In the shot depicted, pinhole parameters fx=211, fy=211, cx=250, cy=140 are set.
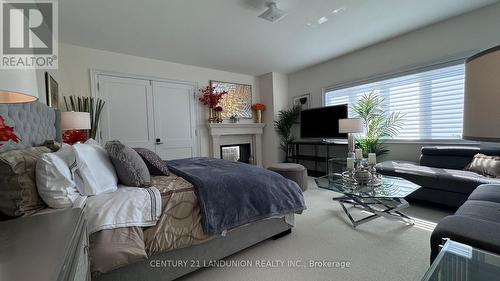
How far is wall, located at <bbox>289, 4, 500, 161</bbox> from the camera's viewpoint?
2.79m

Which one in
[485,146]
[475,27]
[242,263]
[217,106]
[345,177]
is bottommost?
[242,263]

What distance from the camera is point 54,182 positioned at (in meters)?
1.16

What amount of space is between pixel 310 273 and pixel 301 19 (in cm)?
291

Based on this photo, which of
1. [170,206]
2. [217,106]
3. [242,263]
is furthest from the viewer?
[217,106]

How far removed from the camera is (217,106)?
187 inches

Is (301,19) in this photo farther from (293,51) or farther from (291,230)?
(291,230)

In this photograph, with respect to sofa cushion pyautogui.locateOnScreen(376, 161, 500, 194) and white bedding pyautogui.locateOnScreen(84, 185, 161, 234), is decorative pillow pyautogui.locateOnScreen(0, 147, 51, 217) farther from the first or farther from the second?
sofa cushion pyautogui.locateOnScreen(376, 161, 500, 194)

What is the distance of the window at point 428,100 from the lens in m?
3.06

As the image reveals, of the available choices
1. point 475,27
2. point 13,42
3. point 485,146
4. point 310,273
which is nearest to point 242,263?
point 310,273

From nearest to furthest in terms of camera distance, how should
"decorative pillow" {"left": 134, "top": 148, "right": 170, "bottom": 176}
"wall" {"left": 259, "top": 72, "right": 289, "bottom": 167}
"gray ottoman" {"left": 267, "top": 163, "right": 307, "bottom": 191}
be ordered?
"decorative pillow" {"left": 134, "top": 148, "right": 170, "bottom": 176}, "gray ottoman" {"left": 267, "top": 163, "right": 307, "bottom": 191}, "wall" {"left": 259, "top": 72, "right": 289, "bottom": 167}

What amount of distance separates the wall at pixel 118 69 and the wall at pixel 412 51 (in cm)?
235

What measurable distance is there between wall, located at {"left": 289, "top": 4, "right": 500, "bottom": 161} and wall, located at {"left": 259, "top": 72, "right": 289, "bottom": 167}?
2.58 feet

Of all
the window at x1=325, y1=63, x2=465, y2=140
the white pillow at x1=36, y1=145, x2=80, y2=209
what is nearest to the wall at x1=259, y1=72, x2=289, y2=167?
the window at x1=325, y1=63, x2=465, y2=140

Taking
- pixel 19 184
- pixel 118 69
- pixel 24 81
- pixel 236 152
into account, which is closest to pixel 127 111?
pixel 118 69
